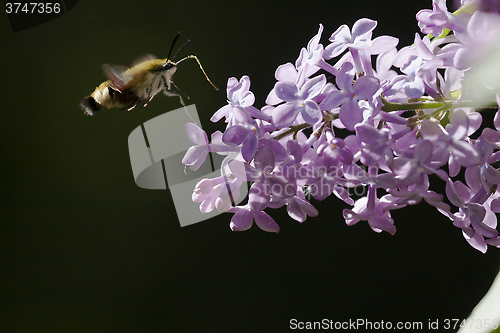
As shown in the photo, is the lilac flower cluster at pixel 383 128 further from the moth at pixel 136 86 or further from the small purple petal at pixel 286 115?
the moth at pixel 136 86

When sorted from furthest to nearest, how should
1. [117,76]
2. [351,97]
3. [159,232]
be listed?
1. [159,232]
2. [117,76]
3. [351,97]

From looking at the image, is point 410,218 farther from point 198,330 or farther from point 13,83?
point 13,83

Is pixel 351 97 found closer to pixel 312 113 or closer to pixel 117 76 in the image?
pixel 312 113

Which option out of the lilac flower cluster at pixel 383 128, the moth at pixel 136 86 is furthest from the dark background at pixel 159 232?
the lilac flower cluster at pixel 383 128

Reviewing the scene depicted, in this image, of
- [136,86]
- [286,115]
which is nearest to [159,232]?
[136,86]

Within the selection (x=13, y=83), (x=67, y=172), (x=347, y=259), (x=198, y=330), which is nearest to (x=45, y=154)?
(x=67, y=172)
